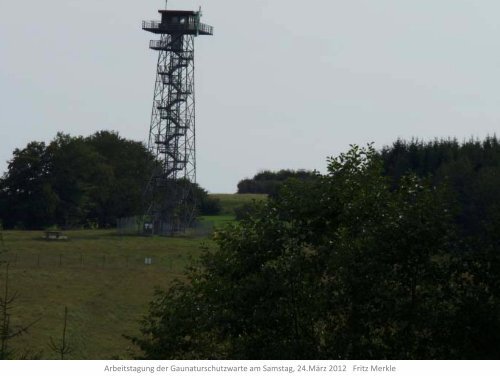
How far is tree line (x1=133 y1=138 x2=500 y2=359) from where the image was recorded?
28.5 metres

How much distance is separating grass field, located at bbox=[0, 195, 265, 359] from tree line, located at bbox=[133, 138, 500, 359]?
11.5 metres

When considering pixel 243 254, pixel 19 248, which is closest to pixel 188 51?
pixel 19 248

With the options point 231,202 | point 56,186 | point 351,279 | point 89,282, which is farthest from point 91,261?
point 231,202

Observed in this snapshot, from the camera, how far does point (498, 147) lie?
5645 inches

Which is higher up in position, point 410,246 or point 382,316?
point 410,246

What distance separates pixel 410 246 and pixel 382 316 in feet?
7.54

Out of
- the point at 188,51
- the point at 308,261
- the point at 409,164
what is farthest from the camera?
the point at 409,164

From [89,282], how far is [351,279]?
50945mm

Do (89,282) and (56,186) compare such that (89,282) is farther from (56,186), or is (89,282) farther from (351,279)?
(56,186)

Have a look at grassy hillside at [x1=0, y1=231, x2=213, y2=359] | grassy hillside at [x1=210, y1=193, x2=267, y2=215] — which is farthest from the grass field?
grassy hillside at [x1=210, y1=193, x2=267, y2=215]

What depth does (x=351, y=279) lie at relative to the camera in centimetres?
2925

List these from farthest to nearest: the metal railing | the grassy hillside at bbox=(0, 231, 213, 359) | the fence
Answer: the metal railing → the fence → the grassy hillside at bbox=(0, 231, 213, 359)

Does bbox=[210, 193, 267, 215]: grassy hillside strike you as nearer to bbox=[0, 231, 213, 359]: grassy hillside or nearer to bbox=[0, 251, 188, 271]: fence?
bbox=[0, 231, 213, 359]: grassy hillside
